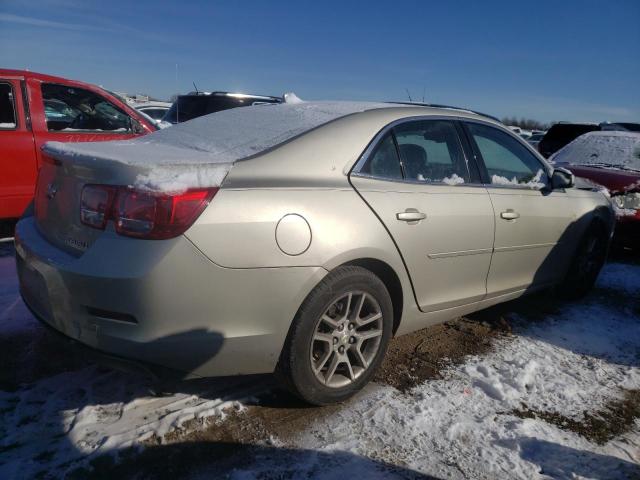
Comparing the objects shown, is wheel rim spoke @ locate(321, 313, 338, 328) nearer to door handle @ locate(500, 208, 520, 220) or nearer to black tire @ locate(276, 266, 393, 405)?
black tire @ locate(276, 266, 393, 405)

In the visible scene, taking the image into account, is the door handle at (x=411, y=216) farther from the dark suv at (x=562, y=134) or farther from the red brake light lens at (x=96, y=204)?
the dark suv at (x=562, y=134)

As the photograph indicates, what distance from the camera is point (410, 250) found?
2629 millimetres

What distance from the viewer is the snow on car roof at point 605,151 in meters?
6.29

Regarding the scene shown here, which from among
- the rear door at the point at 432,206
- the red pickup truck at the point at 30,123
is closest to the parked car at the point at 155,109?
the red pickup truck at the point at 30,123

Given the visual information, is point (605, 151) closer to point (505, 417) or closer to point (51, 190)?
point (505, 417)

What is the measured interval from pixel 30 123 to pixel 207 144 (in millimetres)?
3361

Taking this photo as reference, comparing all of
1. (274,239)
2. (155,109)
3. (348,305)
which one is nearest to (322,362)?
(348,305)

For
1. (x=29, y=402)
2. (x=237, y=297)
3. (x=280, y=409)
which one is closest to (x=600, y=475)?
(x=280, y=409)

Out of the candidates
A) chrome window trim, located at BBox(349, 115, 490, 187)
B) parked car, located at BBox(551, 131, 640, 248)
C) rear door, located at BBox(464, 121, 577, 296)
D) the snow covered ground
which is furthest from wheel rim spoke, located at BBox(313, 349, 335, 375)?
parked car, located at BBox(551, 131, 640, 248)

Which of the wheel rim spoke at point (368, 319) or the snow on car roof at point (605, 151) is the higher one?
the snow on car roof at point (605, 151)

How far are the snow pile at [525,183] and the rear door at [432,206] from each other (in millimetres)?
218

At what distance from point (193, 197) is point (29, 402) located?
137cm

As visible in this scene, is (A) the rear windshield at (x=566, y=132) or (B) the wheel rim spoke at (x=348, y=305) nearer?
(B) the wheel rim spoke at (x=348, y=305)

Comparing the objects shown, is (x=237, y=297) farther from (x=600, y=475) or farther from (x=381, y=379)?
(x=600, y=475)
